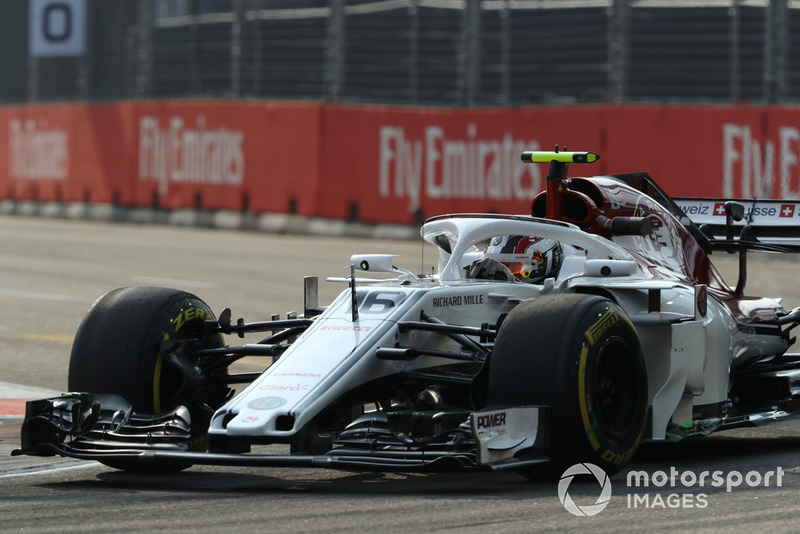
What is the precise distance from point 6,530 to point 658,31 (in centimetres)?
1663

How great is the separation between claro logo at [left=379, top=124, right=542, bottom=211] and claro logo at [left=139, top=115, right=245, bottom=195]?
9.90 feet

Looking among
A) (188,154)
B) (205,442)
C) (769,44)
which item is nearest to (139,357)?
(205,442)

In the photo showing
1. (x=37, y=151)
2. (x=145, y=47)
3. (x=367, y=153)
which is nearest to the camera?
(x=367, y=153)

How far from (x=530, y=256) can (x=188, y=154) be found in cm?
1747

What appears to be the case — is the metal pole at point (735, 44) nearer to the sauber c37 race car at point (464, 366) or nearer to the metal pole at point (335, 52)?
the metal pole at point (335, 52)

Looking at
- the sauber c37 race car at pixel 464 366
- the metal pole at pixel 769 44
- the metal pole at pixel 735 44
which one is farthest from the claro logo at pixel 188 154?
the sauber c37 race car at pixel 464 366

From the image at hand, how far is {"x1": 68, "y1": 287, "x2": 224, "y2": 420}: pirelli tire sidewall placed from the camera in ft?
24.4

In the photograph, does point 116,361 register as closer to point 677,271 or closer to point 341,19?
point 677,271

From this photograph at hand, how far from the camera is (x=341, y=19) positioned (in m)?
23.8

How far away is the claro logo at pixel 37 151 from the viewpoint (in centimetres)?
2808

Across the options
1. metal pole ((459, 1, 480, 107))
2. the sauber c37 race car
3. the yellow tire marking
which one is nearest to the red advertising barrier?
metal pole ((459, 1, 480, 107))

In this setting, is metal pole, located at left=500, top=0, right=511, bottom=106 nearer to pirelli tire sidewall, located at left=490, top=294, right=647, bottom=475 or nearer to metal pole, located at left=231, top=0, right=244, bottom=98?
metal pole, located at left=231, top=0, right=244, bottom=98

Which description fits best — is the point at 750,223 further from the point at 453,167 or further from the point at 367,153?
the point at 367,153

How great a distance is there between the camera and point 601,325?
6.69m
